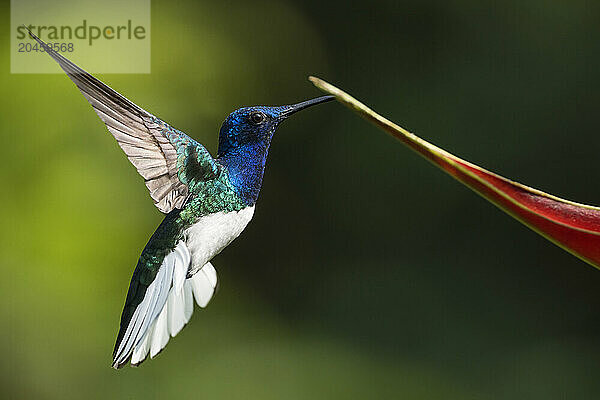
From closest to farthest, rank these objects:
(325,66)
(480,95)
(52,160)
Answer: (52,160), (325,66), (480,95)

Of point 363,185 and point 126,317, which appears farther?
point 363,185

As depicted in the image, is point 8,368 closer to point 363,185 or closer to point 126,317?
point 363,185

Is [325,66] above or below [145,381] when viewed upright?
above

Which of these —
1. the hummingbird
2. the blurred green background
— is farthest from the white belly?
the blurred green background

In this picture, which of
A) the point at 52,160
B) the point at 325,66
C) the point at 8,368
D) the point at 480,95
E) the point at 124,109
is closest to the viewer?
the point at 124,109

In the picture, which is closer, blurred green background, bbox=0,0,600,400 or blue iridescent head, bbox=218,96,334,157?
blue iridescent head, bbox=218,96,334,157

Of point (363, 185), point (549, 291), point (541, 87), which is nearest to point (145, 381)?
point (363, 185)

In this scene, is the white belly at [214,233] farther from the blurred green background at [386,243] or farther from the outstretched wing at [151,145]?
the blurred green background at [386,243]

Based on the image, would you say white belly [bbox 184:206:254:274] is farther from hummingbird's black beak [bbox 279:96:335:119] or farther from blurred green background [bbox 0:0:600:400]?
blurred green background [bbox 0:0:600:400]
